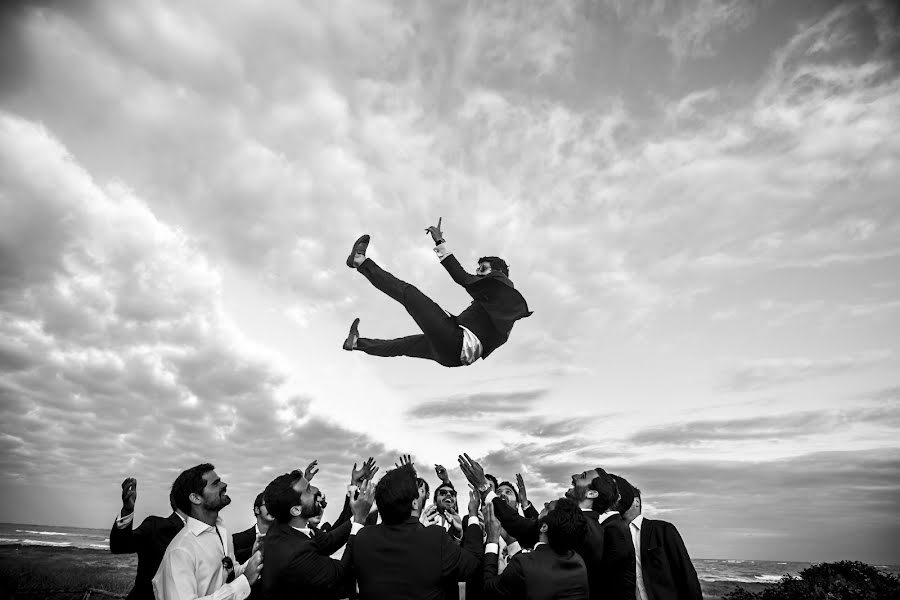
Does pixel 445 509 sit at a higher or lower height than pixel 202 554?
higher

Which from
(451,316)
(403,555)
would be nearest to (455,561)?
(403,555)

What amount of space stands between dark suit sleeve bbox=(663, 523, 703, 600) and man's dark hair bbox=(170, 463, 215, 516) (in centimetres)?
306

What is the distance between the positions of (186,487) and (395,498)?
4.35 ft

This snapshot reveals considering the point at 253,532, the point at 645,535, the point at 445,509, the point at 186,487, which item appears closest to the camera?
the point at 186,487

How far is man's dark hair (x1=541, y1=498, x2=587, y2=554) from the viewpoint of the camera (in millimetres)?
2934

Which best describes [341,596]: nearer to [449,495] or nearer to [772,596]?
[449,495]

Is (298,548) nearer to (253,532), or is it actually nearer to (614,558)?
(614,558)

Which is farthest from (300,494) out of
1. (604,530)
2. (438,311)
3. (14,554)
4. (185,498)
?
(14,554)

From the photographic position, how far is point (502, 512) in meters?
3.33

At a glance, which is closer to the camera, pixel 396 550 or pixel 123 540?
pixel 396 550

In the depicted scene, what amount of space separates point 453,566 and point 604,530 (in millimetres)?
1227

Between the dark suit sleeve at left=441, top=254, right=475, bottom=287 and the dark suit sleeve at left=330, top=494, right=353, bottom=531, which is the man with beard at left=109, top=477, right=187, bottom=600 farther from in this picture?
the dark suit sleeve at left=441, top=254, right=475, bottom=287

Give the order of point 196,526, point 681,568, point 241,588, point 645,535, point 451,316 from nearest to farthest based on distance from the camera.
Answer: point 241,588, point 196,526, point 681,568, point 645,535, point 451,316

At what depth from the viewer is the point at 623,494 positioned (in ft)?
12.7
